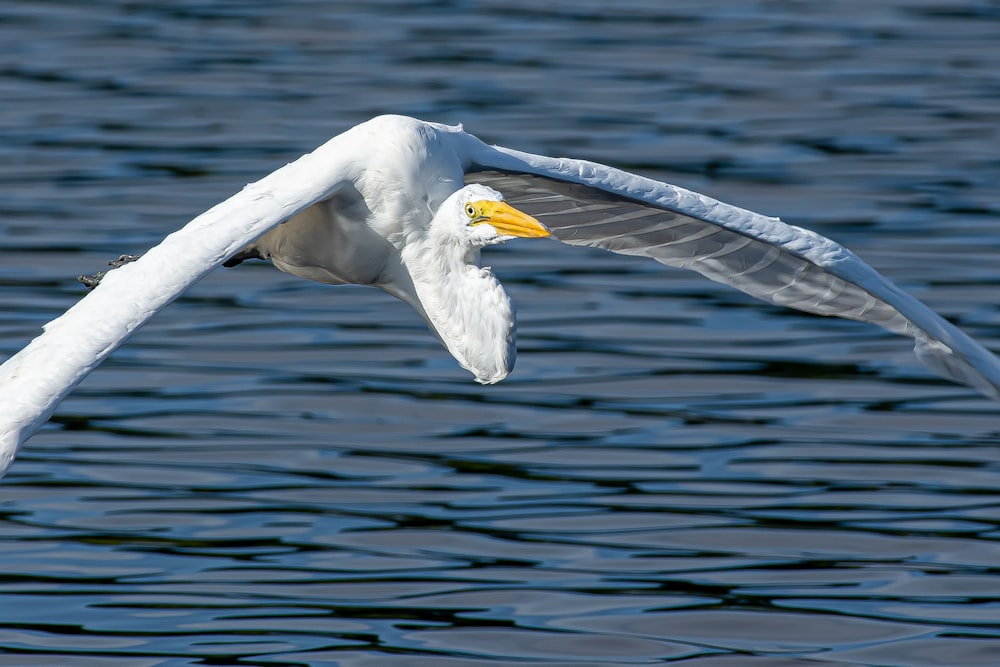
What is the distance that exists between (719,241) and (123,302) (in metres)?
3.82

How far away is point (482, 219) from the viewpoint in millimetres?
8891

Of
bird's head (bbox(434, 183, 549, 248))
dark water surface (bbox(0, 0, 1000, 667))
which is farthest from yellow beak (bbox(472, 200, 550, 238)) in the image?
dark water surface (bbox(0, 0, 1000, 667))

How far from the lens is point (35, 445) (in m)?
11.7

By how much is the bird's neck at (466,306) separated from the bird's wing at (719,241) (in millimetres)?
760

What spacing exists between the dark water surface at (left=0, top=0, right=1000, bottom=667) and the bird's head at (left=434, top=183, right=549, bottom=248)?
1.76 meters

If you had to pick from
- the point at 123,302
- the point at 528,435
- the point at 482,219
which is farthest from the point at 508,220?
the point at 528,435

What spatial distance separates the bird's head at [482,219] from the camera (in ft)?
28.5

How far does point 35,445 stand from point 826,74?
13315mm

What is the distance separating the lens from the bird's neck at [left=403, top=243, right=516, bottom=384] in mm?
8844

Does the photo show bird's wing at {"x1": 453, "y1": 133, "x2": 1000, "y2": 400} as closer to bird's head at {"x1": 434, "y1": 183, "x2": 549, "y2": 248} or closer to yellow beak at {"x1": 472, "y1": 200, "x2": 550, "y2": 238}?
bird's head at {"x1": 434, "y1": 183, "x2": 549, "y2": 248}

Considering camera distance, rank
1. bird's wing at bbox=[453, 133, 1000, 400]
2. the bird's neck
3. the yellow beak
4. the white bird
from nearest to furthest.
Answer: the white bird → the yellow beak → the bird's neck → bird's wing at bbox=[453, 133, 1000, 400]

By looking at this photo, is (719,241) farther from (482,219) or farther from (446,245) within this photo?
(482,219)

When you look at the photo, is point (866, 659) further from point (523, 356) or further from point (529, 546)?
point (523, 356)

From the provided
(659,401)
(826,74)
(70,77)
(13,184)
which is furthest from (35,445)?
(826,74)
